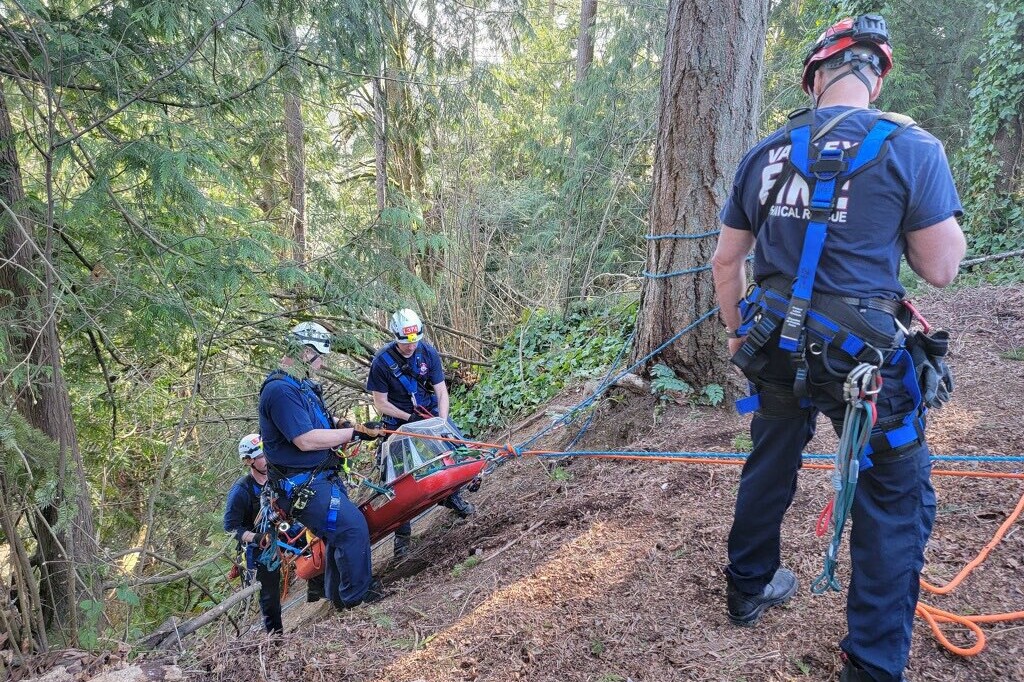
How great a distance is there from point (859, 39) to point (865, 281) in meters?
0.83

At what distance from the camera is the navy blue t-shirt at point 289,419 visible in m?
4.39

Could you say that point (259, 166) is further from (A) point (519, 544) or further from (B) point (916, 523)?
(B) point (916, 523)

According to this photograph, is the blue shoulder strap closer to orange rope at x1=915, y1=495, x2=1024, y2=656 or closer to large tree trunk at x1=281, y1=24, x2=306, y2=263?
large tree trunk at x1=281, y1=24, x2=306, y2=263

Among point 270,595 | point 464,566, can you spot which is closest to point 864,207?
point 464,566

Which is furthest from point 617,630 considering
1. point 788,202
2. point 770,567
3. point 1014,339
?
point 1014,339

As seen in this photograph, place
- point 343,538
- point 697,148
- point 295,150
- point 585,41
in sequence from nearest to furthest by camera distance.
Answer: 1. point 343,538
2. point 697,148
3. point 295,150
4. point 585,41

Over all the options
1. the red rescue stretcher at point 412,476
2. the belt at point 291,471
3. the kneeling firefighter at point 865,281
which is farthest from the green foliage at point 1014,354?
the belt at point 291,471

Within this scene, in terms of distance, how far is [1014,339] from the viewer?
5453 millimetres

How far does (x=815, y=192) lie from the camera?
2.09 metres

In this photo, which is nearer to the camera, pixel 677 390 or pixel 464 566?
pixel 464 566

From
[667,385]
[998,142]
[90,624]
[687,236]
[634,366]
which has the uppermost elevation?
[998,142]

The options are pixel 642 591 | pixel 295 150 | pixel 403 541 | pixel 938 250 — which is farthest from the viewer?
pixel 295 150

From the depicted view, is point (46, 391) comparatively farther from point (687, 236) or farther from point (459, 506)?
point (687, 236)

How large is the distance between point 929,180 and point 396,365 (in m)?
4.57
